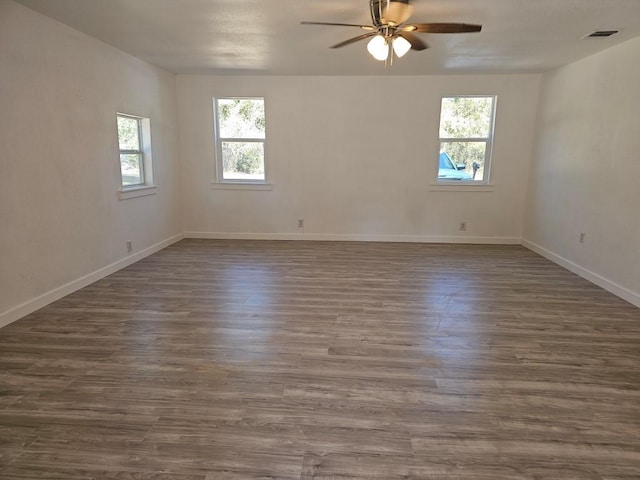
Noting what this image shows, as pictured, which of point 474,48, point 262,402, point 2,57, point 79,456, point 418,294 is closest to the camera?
point 79,456

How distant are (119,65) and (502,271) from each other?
16.7 feet

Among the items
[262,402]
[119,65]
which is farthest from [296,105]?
[262,402]

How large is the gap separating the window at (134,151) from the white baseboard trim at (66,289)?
35.3 inches

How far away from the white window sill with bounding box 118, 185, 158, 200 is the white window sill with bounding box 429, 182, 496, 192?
407 cm

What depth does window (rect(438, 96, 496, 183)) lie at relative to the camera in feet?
19.1

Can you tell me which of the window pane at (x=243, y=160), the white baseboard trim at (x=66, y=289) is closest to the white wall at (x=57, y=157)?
the white baseboard trim at (x=66, y=289)

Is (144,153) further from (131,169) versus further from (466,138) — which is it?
(466,138)

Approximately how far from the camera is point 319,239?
6309 millimetres

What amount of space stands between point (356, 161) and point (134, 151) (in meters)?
3.14

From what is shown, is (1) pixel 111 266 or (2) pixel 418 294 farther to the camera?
(1) pixel 111 266

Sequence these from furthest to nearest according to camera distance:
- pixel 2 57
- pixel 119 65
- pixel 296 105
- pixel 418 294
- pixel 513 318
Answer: pixel 296 105 < pixel 119 65 < pixel 418 294 < pixel 513 318 < pixel 2 57

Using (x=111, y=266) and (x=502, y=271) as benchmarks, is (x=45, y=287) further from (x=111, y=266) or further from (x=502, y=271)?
(x=502, y=271)

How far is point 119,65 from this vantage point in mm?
4480

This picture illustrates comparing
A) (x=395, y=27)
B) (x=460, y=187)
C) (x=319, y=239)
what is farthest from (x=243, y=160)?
(x=395, y=27)
